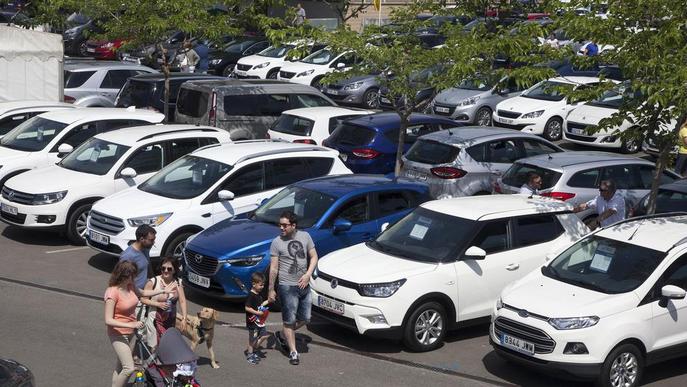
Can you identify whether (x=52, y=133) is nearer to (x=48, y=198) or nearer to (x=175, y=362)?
(x=48, y=198)

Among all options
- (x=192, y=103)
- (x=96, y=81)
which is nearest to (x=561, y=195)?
(x=192, y=103)

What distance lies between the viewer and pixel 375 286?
11789 millimetres

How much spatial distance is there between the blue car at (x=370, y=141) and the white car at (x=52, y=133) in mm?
3496

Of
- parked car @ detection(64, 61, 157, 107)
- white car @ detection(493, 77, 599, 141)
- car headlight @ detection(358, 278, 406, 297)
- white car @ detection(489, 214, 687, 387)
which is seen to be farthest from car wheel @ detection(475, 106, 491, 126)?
→ car headlight @ detection(358, 278, 406, 297)

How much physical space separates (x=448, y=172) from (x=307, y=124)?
420 centimetres

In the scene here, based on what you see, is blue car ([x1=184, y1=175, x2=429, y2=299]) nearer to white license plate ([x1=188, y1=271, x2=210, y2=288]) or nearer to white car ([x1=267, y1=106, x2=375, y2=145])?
white license plate ([x1=188, y1=271, x2=210, y2=288])

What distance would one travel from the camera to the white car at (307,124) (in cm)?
2078

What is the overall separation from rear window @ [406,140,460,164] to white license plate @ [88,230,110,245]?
19.0 ft

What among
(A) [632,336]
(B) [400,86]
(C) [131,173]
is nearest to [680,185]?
(B) [400,86]

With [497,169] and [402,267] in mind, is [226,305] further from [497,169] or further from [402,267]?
[497,169]

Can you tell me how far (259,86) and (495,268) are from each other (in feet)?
36.3

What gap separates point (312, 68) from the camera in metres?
31.4

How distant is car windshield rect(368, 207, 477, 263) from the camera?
1239 cm

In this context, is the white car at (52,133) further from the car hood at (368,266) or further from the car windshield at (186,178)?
the car hood at (368,266)
